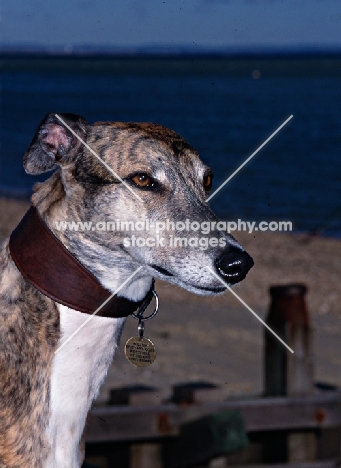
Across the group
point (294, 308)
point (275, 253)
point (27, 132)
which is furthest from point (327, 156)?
point (294, 308)

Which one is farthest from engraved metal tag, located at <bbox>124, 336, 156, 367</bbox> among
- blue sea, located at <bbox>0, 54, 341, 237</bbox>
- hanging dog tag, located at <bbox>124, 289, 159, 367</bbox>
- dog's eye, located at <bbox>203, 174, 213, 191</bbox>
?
blue sea, located at <bbox>0, 54, 341, 237</bbox>

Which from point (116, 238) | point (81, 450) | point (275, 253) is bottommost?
point (81, 450)

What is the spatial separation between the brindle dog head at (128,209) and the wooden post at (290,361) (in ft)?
5.20

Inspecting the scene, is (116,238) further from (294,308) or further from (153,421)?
(294,308)

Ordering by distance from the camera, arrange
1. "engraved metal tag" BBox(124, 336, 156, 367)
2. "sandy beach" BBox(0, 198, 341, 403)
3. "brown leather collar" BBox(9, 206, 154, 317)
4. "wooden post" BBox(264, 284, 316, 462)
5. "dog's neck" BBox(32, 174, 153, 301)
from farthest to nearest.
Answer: "sandy beach" BBox(0, 198, 341, 403)
"wooden post" BBox(264, 284, 316, 462)
"engraved metal tag" BBox(124, 336, 156, 367)
"dog's neck" BBox(32, 174, 153, 301)
"brown leather collar" BBox(9, 206, 154, 317)

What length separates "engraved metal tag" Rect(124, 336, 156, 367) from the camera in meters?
3.33

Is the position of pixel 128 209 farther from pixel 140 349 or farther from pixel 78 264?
pixel 140 349

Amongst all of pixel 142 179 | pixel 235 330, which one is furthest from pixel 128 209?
pixel 235 330

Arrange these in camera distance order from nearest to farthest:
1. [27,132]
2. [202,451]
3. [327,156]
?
[202,451] < [327,156] < [27,132]

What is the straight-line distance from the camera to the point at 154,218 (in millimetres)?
3383

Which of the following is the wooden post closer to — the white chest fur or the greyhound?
the greyhound

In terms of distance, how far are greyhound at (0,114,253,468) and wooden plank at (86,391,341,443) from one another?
1.00 meters

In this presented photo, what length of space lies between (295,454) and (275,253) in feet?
34.7

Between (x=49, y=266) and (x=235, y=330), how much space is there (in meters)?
7.31
